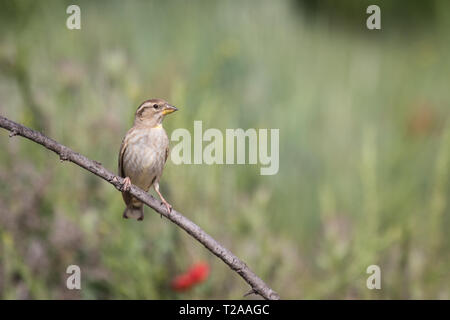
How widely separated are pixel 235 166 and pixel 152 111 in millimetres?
1730

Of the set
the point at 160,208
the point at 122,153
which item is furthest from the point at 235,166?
the point at 160,208

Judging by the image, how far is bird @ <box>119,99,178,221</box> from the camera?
3.36m

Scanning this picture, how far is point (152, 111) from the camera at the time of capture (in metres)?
3.42

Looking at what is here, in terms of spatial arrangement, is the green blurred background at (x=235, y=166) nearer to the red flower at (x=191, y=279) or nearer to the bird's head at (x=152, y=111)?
the red flower at (x=191, y=279)

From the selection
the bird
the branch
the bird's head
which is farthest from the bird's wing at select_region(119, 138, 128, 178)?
the branch

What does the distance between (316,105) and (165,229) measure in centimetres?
227

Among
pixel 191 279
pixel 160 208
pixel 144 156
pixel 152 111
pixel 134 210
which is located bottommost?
pixel 191 279

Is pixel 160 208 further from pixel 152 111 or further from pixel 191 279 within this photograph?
pixel 191 279

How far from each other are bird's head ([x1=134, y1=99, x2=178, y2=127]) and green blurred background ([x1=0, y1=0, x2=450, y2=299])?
26.4 inches

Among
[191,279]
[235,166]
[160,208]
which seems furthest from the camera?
[235,166]

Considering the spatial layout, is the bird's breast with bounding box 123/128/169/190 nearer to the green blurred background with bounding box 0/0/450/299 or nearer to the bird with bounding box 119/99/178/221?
the bird with bounding box 119/99/178/221

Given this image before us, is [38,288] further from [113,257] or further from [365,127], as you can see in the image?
[365,127]

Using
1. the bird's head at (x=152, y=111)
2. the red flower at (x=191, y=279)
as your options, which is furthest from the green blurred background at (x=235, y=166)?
the bird's head at (x=152, y=111)
